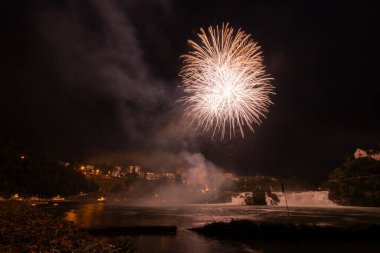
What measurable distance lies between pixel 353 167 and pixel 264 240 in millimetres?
140070

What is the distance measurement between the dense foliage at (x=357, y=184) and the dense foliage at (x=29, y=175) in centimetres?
17497

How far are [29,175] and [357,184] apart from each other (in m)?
184

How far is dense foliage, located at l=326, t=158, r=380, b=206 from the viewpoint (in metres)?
134

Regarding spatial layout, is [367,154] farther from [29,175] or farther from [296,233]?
[29,175]

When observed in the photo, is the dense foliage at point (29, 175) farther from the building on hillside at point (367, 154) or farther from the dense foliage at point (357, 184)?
the building on hillside at point (367, 154)

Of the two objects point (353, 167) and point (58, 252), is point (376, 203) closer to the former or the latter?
point (353, 167)

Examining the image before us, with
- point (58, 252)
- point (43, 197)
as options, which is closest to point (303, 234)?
point (58, 252)

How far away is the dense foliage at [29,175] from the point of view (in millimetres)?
130375

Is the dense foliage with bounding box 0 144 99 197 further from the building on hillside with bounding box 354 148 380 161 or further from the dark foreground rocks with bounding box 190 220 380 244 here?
the building on hillside with bounding box 354 148 380 161

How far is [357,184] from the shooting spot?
144250mm

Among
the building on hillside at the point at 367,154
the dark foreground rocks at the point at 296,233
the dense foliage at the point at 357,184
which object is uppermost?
the building on hillside at the point at 367,154

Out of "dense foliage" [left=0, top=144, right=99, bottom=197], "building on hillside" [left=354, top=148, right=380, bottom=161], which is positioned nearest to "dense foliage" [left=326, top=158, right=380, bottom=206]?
"building on hillside" [left=354, top=148, right=380, bottom=161]

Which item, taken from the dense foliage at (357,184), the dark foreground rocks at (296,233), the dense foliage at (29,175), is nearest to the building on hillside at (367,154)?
the dense foliage at (357,184)

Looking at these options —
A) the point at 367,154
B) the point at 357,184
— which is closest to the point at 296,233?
the point at 357,184
